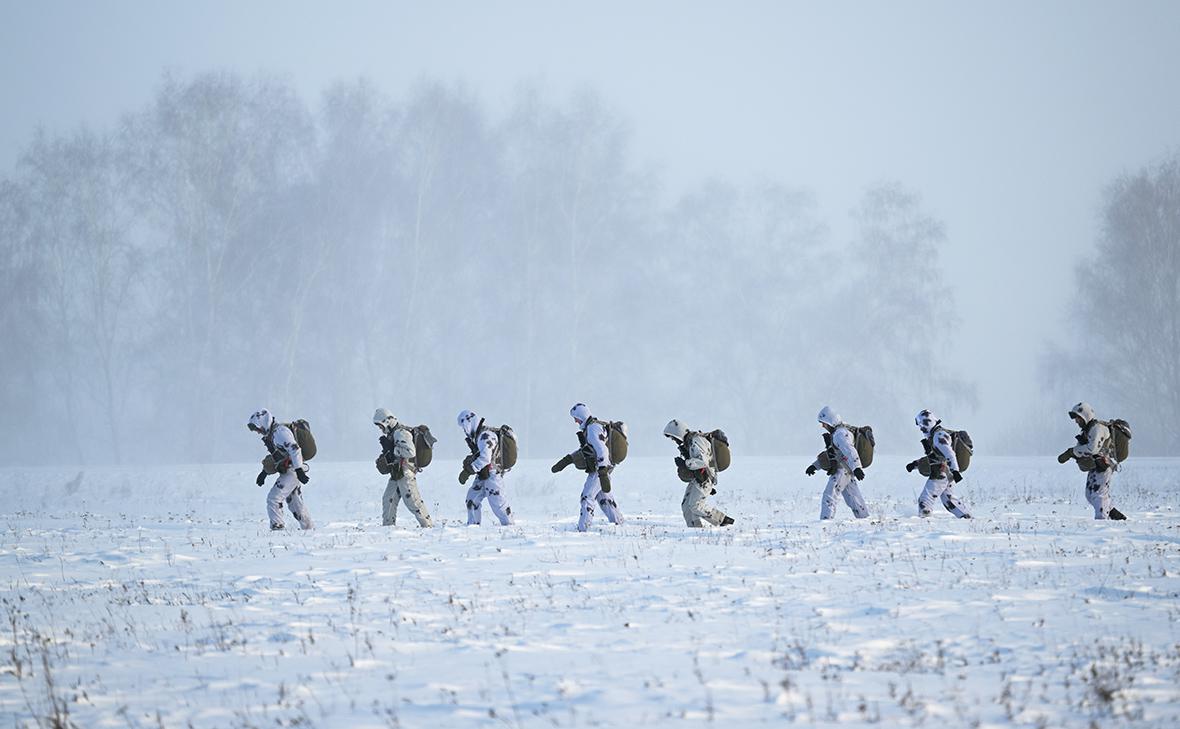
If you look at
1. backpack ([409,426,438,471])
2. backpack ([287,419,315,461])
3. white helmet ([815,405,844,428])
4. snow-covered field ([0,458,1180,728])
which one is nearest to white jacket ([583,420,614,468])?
snow-covered field ([0,458,1180,728])

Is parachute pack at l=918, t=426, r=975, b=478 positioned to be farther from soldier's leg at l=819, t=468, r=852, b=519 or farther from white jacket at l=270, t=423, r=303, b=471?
white jacket at l=270, t=423, r=303, b=471

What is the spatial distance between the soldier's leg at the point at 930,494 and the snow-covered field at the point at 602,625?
0.76 meters

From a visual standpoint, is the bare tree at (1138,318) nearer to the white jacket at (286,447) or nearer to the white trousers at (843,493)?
the white trousers at (843,493)

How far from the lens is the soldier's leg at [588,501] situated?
17953mm

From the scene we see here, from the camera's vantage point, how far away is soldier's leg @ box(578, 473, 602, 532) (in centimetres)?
1795

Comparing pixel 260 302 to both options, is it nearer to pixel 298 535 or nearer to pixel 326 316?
pixel 326 316

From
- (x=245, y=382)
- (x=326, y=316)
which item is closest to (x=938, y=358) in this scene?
(x=326, y=316)

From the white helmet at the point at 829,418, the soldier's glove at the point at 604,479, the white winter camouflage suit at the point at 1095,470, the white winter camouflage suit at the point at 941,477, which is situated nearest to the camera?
the white winter camouflage suit at the point at 1095,470

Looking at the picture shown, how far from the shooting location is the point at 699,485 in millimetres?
18156

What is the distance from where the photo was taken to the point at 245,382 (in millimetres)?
43500

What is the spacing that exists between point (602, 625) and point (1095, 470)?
11.9 metres

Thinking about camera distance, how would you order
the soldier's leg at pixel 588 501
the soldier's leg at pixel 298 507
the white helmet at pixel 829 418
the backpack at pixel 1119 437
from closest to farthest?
the soldier's leg at pixel 588 501 → the backpack at pixel 1119 437 → the soldier's leg at pixel 298 507 → the white helmet at pixel 829 418

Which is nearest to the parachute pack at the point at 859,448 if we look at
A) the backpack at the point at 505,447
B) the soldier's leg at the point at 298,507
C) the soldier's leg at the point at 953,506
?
the soldier's leg at the point at 953,506

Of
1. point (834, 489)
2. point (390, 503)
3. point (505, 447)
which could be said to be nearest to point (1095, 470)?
point (834, 489)
